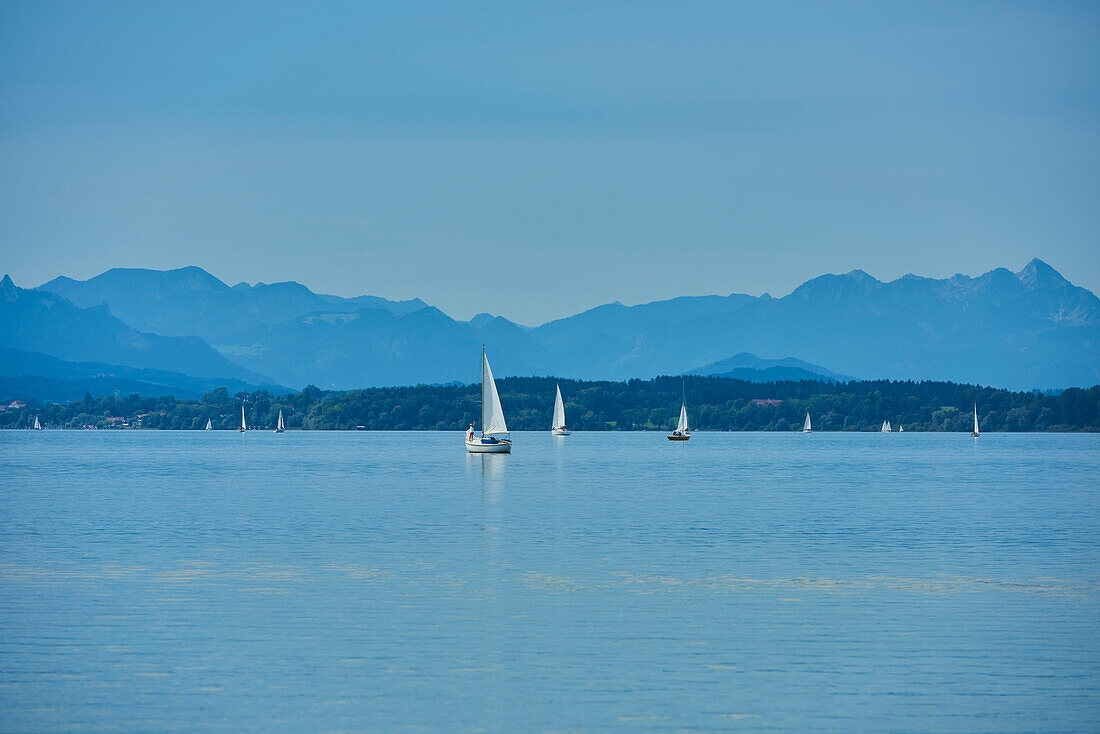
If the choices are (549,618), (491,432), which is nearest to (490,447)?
(491,432)

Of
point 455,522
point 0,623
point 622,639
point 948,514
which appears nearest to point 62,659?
point 0,623

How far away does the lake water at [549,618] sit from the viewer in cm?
2661

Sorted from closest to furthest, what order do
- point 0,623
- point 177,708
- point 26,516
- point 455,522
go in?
1. point 177,708
2. point 0,623
3. point 455,522
4. point 26,516

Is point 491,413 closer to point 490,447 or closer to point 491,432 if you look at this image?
point 491,432

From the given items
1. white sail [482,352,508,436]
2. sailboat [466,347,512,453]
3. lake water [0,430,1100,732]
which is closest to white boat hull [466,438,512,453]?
sailboat [466,347,512,453]

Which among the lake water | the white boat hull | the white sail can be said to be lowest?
the lake water

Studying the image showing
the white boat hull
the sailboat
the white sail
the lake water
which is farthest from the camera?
the white boat hull

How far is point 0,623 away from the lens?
3584cm

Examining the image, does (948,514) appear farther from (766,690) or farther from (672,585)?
(766,690)

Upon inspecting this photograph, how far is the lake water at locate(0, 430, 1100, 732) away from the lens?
26.6 metres

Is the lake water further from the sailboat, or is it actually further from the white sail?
the sailboat

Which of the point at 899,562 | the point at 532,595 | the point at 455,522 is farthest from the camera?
the point at 455,522

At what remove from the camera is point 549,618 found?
120 ft

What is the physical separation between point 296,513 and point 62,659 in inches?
1703
